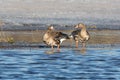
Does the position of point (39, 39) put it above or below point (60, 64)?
above

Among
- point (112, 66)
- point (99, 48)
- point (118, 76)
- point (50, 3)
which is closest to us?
point (118, 76)

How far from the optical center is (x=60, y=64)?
16.8 meters

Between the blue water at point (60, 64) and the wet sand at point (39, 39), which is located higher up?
the wet sand at point (39, 39)

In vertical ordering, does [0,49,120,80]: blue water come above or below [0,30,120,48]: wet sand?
below

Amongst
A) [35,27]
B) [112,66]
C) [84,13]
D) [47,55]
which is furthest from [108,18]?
[112,66]

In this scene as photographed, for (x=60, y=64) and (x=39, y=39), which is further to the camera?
(x=39, y=39)

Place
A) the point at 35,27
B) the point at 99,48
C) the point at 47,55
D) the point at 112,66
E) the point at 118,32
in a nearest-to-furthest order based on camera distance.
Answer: the point at 112,66, the point at 47,55, the point at 99,48, the point at 118,32, the point at 35,27

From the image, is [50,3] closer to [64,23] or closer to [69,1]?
[69,1]

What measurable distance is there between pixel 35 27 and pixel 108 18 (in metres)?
6.34

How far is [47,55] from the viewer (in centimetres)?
1900

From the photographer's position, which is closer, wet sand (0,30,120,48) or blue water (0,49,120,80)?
blue water (0,49,120,80)

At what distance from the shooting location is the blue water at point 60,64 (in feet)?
48.2

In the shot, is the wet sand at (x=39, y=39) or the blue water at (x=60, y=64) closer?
the blue water at (x=60, y=64)

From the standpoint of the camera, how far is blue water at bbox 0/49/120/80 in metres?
14.7
